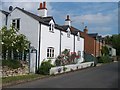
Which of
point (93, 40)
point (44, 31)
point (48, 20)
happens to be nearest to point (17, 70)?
point (44, 31)

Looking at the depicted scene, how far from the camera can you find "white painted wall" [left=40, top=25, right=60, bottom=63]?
2680cm

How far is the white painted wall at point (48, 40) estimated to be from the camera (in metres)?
26.8

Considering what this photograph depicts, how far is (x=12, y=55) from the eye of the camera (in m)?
26.0

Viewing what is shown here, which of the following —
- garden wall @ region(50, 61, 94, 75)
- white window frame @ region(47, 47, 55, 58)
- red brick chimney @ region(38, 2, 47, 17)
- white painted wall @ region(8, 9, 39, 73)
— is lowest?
garden wall @ region(50, 61, 94, 75)

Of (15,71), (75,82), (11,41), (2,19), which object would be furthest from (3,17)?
(75,82)

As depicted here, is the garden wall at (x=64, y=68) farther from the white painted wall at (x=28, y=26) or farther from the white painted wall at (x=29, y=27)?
the white painted wall at (x=28, y=26)

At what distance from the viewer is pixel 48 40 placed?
92.7 ft

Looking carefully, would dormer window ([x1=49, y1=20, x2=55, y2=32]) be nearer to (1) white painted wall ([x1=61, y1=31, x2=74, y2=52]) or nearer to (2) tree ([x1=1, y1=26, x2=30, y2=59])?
(1) white painted wall ([x1=61, y1=31, x2=74, y2=52])

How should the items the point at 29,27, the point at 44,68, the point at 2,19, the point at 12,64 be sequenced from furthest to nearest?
the point at 2,19 → the point at 29,27 → the point at 44,68 → the point at 12,64

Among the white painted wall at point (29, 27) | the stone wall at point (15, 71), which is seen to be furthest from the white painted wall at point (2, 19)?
the stone wall at point (15, 71)

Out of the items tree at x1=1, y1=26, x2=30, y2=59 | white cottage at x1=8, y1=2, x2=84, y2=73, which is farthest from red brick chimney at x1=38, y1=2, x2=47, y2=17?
tree at x1=1, y1=26, x2=30, y2=59

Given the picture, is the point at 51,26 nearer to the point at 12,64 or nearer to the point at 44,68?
the point at 44,68

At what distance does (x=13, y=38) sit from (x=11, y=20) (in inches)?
275

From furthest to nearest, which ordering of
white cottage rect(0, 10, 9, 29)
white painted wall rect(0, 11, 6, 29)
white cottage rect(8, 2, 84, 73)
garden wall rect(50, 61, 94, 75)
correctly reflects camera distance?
white cottage rect(0, 10, 9, 29), white painted wall rect(0, 11, 6, 29), white cottage rect(8, 2, 84, 73), garden wall rect(50, 61, 94, 75)
